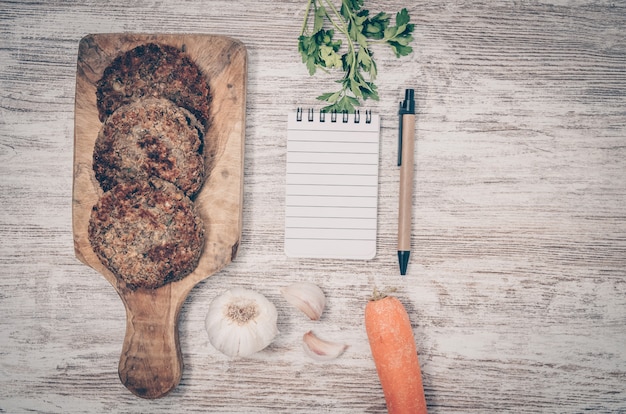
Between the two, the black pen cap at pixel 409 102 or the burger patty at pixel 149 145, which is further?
the black pen cap at pixel 409 102

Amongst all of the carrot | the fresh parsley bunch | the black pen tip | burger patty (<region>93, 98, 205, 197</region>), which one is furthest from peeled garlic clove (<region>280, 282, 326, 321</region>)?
the fresh parsley bunch

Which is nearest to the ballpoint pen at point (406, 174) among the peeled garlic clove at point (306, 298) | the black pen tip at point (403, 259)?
the black pen tip at point (403, 259)

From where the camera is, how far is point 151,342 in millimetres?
1254

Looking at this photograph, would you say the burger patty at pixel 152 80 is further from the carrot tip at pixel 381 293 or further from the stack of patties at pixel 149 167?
the carrot tip at pixel 381 293

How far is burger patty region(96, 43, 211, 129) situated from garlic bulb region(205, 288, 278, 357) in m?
0.53

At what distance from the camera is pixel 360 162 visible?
1.31 meters

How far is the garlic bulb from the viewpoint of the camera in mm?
1221

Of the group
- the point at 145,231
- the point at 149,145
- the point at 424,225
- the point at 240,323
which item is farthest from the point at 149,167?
the point at 424,225

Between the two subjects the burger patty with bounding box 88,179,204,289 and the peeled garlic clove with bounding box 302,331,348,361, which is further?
the peeled garlic clove with bounding box 302,331,348,361

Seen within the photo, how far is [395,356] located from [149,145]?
87 cm

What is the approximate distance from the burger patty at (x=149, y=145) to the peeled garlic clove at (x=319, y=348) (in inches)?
21.7

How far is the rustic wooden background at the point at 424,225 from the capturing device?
132 centimetres

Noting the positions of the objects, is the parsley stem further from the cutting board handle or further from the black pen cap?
the cutting board handle

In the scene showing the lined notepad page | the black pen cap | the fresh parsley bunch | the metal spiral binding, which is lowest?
the lined notepad page
